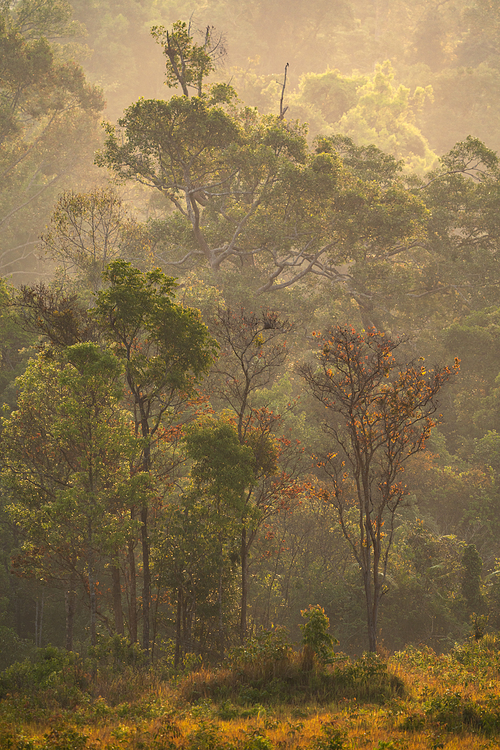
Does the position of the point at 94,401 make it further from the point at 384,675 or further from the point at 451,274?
the point at 451,274

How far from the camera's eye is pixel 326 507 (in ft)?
78.4

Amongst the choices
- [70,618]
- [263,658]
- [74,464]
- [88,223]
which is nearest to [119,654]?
[263,658]

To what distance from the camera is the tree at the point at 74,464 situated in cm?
1355

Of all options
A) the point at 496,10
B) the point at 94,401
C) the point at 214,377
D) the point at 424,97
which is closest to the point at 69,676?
the point at 94,401

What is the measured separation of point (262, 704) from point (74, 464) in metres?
9.95

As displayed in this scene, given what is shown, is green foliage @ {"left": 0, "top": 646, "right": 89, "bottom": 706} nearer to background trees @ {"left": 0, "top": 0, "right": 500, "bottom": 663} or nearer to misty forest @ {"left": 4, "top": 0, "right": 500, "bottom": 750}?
misty forest @ {"left": 4, "top": 0, "right": 500, "bottom": 750}

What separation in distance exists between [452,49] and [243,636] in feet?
295

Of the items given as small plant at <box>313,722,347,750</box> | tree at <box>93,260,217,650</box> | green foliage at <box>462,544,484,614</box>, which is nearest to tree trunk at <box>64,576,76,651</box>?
tree at <box>93,260,217,650</box>

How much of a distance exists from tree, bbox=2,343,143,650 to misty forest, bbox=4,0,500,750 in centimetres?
10

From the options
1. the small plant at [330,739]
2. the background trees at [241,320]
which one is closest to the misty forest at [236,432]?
the small plant at [330,739]

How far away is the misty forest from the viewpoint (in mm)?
11109

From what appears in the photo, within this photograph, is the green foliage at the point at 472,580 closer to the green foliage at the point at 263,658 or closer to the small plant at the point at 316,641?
the small plant at the point at 316,641

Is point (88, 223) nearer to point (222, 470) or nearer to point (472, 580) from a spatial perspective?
point (222, 470)

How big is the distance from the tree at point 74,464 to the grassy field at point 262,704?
301cm
